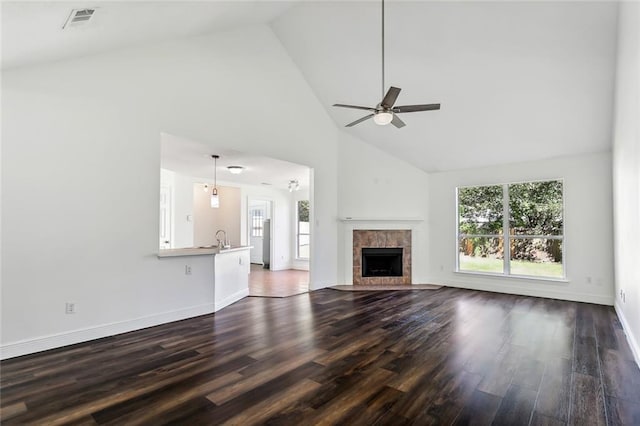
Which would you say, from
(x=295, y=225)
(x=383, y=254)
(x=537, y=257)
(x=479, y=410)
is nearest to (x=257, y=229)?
(x=295, y=225)

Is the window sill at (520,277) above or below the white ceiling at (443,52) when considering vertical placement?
below

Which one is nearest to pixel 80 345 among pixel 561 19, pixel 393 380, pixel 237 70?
pixel 393 380

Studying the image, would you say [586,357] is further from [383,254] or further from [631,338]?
[383,254]

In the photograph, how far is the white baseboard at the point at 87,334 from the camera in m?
2.96

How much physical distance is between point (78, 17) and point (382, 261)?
6.19 m

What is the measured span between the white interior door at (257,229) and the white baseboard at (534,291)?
17.4 feet

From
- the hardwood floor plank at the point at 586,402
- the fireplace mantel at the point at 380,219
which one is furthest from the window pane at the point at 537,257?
the hardwood floor plank at the point at 586,402

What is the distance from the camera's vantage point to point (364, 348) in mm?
3188

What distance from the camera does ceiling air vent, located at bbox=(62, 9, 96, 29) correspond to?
2431 mm

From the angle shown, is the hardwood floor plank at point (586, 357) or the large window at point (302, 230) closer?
the hardwood floor plank at point (586, 357)

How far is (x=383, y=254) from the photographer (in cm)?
695

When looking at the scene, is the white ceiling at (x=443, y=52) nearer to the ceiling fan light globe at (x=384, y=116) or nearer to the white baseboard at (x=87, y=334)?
the ceiling fan light globe at (x=384, y=116)

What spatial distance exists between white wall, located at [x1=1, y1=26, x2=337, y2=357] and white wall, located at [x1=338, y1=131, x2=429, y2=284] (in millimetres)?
2632

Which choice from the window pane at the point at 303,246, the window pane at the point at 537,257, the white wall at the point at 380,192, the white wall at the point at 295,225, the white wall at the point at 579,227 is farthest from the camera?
the window pane at the point at 303,246
